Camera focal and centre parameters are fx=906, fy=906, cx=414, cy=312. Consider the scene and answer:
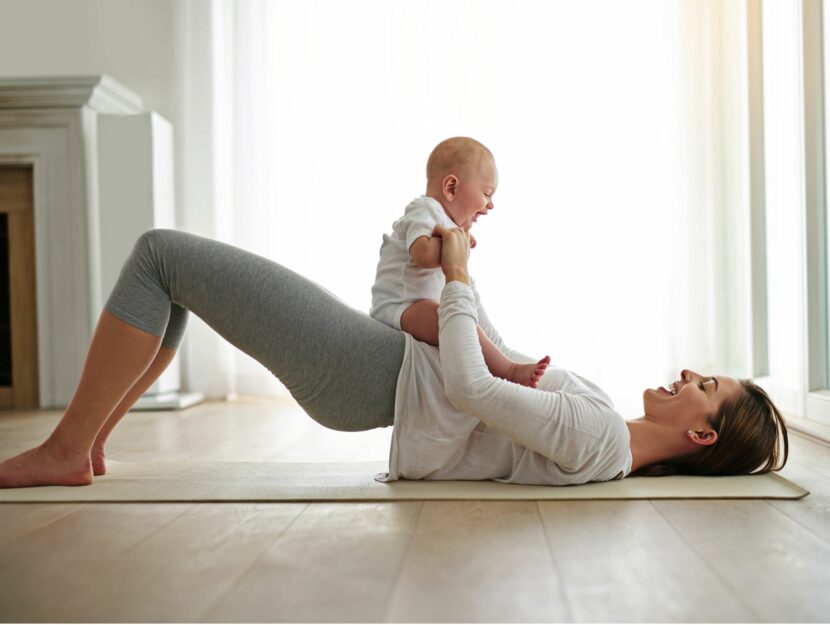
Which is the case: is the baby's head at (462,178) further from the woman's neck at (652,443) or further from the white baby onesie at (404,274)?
the woman's neck at (652,443)

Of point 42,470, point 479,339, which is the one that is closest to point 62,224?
point 42,470

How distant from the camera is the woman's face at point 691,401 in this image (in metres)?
2.00

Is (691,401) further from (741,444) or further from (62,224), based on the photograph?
(62,224)

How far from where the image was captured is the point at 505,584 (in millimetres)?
1311

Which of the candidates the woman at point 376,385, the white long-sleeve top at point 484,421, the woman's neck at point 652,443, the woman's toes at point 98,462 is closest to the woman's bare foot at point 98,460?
the woman's toes at point 98,462

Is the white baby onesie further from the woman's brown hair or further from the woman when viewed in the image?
the woman's brown hair

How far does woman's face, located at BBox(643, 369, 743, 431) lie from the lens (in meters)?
2.00

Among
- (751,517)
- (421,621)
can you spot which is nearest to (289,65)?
(751,517)

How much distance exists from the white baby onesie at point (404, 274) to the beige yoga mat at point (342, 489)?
0.39m

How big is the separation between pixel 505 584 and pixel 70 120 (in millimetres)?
3843

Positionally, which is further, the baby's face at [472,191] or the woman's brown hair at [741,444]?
the baby's face at [472,191]

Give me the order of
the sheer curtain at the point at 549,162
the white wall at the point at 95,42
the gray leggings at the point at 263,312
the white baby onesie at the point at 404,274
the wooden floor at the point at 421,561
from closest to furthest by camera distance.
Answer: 1. the wooden floor at the point at 421,561
2. the gray leggings at the point at 263,312
3. the white baby onesie at the point at 404,274
4. the sheer curtain at the point at 549,162
5. the white wall at the point at 95,42

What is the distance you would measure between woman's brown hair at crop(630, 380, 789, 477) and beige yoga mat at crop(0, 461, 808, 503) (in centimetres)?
3

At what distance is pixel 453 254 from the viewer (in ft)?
6.45
